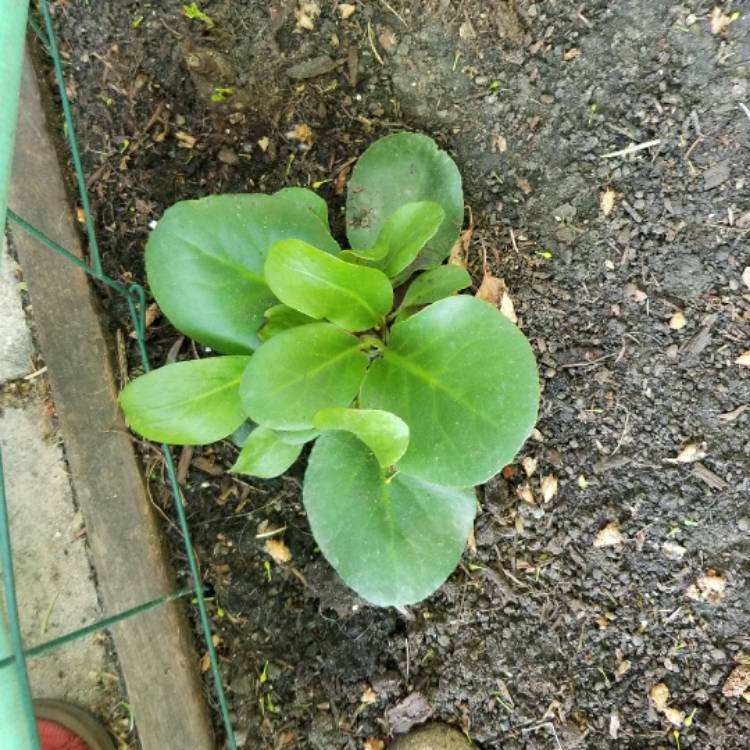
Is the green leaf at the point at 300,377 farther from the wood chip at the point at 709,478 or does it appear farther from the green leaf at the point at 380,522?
the wood chip at the point at 709,478

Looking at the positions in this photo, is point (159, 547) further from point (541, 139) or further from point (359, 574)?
point (541, 139)

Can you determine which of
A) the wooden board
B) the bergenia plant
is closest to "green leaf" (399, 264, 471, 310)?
the bergenia plant

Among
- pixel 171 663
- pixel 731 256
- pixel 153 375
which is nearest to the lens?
pixel 153 375

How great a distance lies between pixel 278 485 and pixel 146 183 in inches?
25.4

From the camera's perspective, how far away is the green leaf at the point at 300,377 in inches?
42.4

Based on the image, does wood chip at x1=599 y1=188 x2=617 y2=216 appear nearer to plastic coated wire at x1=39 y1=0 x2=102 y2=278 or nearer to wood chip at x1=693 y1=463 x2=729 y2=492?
wood chip at x1=693 y1=463 x2=729 y2=492

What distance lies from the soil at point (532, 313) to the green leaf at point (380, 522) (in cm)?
20

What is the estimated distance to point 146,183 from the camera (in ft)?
4.75

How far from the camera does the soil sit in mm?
1339

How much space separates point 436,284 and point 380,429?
38 centimetres

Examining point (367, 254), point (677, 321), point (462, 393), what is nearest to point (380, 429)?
point (462, 393)

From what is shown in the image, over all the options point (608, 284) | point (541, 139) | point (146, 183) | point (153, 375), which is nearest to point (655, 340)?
point (608, 284)

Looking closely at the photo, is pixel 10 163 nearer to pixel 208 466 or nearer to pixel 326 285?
pixel 326 285

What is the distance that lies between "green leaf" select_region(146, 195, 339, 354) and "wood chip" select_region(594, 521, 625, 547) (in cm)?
71
